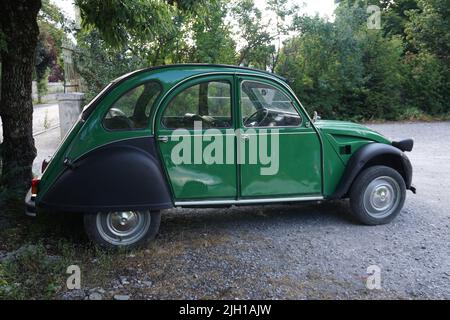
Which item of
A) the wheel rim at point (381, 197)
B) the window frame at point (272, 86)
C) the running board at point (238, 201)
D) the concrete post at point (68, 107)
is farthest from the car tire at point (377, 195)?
the concrete post at point (68, 107)

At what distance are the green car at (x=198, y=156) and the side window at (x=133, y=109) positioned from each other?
0.03ft

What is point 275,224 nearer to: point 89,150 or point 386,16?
point 89,150

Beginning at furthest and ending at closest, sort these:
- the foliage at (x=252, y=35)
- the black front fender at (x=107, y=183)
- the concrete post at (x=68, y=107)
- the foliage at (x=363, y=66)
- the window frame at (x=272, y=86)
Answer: the foliage at (x=363, y=66)
the foliage at (x=252, y=35)
the concrete post at (x=68, y=107)
the window frame at (x=272, y=86)
the black front fender at (x=107, y=183)

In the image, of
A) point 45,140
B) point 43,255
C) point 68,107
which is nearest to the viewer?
point 43,255

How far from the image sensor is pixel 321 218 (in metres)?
5.45

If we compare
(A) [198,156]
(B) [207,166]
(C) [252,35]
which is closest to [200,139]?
(A) [198,156]

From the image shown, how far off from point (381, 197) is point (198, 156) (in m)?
2.33

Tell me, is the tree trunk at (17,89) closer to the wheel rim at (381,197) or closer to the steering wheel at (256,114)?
the steering wheel at (256,114)

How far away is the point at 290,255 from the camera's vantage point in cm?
435

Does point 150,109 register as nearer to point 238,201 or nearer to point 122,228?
point 122,228

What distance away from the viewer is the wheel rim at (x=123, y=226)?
4.42 metres

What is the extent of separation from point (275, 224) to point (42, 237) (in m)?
2.66

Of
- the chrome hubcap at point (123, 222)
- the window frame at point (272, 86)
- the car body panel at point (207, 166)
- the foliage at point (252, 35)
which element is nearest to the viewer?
the car body panel at point (207, 166)

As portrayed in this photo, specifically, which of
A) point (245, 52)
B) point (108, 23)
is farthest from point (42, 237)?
point (245, 52)
